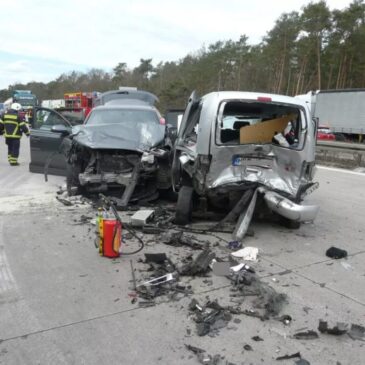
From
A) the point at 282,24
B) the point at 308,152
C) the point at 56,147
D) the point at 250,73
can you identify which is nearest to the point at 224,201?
the point at 308,152

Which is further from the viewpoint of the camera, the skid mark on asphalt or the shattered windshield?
the shattered windshield

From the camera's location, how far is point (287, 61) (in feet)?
161

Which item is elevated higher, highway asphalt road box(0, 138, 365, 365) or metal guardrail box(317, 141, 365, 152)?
metal guardrail box(317, 141, 365, 152)

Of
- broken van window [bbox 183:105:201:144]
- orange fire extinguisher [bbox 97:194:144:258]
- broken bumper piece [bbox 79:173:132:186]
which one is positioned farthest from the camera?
broken bumper piece [bbox 79:173:132:186]

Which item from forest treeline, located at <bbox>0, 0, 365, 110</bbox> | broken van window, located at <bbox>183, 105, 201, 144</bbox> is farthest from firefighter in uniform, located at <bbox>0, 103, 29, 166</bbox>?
forest treeline, located at <bbox>0, 0, 365, 110</bbox>

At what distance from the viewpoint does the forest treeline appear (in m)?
43.3

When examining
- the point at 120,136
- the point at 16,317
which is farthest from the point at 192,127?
the point at 16,317

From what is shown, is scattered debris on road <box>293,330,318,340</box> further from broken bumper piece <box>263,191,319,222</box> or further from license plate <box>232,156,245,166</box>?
license plate <box>232,156,245,166</box>

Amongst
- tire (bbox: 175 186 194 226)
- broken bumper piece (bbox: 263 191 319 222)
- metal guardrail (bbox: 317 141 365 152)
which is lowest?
tire (bbox: 175 186 194 226)

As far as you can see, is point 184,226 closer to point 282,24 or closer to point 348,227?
point 348,227

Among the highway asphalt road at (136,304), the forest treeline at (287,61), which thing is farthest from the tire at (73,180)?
the forest treeline at (287,61)

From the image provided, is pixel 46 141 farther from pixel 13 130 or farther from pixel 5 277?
pixel 5 277

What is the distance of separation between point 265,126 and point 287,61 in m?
45.8

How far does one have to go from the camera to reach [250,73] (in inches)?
2200
